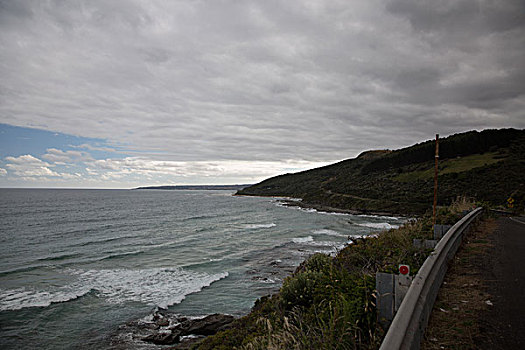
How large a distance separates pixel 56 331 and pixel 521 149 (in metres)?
69.7

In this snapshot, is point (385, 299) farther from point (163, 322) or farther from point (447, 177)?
point (447, 177)

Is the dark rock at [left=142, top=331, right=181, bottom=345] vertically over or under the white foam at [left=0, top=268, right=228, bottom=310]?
over

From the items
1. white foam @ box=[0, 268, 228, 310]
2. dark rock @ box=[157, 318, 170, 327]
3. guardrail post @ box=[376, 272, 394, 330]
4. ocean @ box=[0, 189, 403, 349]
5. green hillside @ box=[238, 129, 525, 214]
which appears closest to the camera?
guardrail post @ box=[376, 272, 394, 330]

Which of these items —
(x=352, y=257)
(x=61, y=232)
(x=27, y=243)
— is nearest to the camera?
(x=352, y=257)

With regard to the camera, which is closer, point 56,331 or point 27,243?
point 56,331

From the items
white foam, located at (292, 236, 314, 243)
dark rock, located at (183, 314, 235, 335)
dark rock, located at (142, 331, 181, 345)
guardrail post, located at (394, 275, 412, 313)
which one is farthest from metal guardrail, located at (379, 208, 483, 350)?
white foam, located at (292, 236, 314, 243)

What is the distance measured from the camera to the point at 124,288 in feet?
49.3

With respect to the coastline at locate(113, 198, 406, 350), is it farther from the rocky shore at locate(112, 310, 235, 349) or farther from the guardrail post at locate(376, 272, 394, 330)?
the guardrail post at locate(376, 272, 394, 330)

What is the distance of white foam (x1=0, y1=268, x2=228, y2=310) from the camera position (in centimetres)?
1335

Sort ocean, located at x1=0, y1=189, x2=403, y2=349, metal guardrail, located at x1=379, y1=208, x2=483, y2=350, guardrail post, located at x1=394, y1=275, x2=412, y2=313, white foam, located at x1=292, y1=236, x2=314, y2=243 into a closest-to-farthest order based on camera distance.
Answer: metal guardrail, located at x1=379, y1=208, x2=483, y2=350 < guardrail post, located at x1=394, y1=275, x2=412, y2=313 < ocean, located at x1=0, y1=189, x2=403, y2=349 < white foam, located at x1=292, y1=236, x2=314, y2=243

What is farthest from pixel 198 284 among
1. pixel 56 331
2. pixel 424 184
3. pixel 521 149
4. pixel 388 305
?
pixel 521 149

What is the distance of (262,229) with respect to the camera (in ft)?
115

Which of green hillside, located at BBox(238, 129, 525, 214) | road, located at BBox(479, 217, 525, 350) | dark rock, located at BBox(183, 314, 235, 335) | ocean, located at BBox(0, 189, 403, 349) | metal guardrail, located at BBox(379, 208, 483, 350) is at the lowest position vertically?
ocean, located at BBox(0, 189, 403, 349)

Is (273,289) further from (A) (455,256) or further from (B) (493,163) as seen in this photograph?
(B) (493,163)
